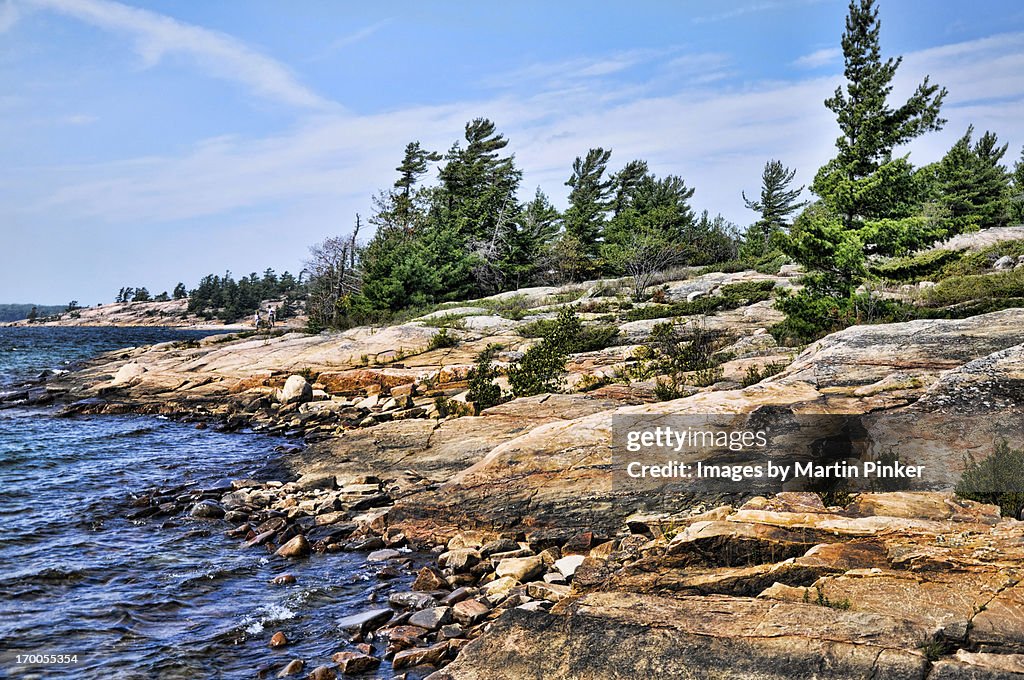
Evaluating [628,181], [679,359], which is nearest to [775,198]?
[628,181]

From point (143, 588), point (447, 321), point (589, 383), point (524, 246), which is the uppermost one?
point (524, 246)

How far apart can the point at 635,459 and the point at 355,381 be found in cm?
1720

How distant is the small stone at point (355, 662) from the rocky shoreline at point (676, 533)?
3cm

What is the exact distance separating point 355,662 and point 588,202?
209ft

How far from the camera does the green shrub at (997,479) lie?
8.54m

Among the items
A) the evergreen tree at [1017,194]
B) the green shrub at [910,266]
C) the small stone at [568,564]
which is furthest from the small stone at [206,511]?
the evergreen tree at [1017,194]

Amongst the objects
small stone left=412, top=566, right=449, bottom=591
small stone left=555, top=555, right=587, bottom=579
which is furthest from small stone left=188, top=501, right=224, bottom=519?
small stone left=555, top=555, right=587, bottom=579

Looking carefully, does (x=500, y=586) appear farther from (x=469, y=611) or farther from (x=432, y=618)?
(x=432, y=618)

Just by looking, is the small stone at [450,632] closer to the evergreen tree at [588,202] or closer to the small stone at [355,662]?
the small stone at [355,662]

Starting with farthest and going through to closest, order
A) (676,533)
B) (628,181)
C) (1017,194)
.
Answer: (628,181), (1017,194), (676,533)

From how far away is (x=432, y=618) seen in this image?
28.1ft

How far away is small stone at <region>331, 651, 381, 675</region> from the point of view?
763 centimetres

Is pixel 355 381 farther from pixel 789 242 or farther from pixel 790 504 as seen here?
pixel 790 504

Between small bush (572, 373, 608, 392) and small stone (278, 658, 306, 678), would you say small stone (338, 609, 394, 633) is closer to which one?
small stone (278, 658, 306, 678)
